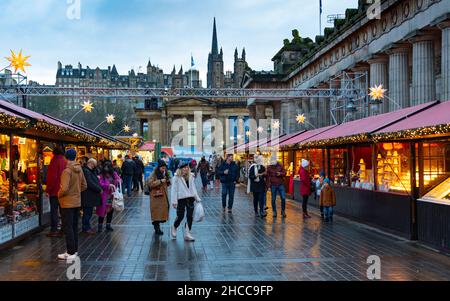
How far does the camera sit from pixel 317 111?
45.2 m

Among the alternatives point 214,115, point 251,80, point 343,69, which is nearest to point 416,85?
point 343,69

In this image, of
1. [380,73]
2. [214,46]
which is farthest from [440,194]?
[214,46]

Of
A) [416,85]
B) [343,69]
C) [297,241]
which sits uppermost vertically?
[343,69]

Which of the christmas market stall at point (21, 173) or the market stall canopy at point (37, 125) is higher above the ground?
the market stall canopy at point (37, 125)

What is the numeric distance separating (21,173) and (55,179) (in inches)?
77.4

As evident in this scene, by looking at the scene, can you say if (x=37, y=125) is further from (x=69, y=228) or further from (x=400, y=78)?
(x=400, y=78)

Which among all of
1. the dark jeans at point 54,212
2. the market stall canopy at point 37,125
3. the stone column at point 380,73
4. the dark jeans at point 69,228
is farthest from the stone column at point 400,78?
the dark jeans at point 69,228

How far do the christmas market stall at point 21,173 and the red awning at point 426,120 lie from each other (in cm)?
784

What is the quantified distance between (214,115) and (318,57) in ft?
247

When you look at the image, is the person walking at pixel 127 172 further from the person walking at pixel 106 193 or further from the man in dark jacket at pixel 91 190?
the man in dark jacket at pixel 91 190

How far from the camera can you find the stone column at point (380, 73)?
30.9 meters

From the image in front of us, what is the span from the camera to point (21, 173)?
13.0 metres

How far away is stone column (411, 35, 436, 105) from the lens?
82.1ft
